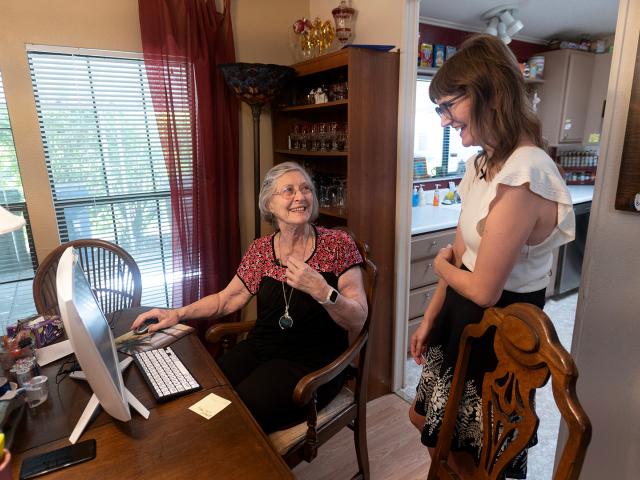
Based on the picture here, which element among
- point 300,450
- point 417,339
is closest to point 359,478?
point 300,450

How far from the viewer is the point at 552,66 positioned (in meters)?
3.65

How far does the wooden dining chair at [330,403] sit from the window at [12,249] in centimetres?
128

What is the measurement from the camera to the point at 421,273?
2746mm

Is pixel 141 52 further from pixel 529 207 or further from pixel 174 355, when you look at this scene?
pixel 529 207

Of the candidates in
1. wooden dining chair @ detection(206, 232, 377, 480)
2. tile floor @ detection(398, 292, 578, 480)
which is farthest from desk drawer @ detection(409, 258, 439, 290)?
wooden dining chair @ detection(206, 232, 377, 480)

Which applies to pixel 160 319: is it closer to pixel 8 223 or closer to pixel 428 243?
pixel 8 223

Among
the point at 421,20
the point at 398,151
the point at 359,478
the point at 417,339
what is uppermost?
the point at 421,20

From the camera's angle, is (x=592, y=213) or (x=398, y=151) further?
(x=398, y=151)

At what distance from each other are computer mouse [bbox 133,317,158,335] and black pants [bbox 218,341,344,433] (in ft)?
1.08

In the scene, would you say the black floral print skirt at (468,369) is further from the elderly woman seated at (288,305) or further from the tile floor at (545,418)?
the tile floor at (545,418)

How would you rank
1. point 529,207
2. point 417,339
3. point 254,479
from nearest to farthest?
1. point 254,479
2. point 529,207
3. point 417,339

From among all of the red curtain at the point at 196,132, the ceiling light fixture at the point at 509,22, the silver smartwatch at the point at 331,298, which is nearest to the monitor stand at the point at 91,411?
the silver smartwatch at the point at 331,298

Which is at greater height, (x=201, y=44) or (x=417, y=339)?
(x=201, y=44)

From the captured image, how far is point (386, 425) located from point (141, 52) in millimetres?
2449
